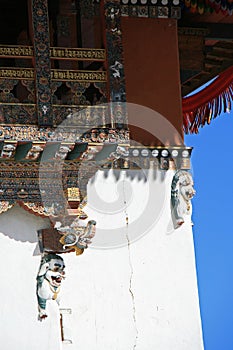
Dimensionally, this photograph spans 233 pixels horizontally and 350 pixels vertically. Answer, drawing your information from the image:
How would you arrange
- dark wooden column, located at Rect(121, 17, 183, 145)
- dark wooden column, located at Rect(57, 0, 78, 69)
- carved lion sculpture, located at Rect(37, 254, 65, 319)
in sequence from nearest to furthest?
carved lion sculpture, located at Rect(37, 254, 65, 319) → dark wooden column, located at Rect(121, 17, 183, 145) → dark wooden column, located at Rect(57, 0, 78, 69)

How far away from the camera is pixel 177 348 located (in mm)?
8742

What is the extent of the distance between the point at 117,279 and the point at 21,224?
673 mm

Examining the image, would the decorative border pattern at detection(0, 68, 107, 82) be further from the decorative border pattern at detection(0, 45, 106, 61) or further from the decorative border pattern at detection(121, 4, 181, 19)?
the decorative border pattern at detection(121, 4, 181, 19)

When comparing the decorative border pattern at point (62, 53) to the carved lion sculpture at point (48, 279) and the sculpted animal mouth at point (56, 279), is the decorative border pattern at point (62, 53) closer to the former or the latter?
the carved lion sculpture at point (48, 279)

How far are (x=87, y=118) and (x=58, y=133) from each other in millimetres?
231

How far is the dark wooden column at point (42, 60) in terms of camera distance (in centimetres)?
845

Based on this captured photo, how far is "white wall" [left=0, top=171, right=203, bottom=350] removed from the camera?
8406 millimetres

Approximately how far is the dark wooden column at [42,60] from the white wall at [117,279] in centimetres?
58

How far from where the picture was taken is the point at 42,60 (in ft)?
28.0

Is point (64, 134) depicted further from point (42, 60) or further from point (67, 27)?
point (67, 27)

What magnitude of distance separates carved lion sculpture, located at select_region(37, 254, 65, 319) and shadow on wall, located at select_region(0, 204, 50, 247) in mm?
152

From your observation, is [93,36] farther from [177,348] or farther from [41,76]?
[177,348]

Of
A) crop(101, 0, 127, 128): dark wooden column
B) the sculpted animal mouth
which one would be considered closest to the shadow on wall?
the sculpted animal mouth

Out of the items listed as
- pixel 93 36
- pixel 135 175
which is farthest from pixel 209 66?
pixel 135 175
